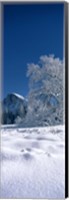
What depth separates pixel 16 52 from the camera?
3.33m

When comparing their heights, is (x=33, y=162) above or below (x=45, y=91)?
below

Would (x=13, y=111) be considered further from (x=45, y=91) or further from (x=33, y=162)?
(x=33, y=162)

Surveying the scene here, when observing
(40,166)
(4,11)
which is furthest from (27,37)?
(40,166)

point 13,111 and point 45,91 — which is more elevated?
point 45,91

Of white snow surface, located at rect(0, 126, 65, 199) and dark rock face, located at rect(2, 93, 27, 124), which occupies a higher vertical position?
dark rock face, located at rect(2, 93, 27, 124)

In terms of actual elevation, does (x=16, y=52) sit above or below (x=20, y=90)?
above

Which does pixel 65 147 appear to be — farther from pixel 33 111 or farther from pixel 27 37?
pixel 27 37

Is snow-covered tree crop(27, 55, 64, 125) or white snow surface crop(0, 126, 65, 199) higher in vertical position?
snow-covered tree crop(27, 55, 64, 125)

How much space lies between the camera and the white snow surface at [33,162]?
3.31 meters

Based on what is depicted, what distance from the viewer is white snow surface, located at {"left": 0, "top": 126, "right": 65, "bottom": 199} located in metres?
3.31

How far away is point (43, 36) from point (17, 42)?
9.8 inches

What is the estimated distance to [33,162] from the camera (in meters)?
3.34

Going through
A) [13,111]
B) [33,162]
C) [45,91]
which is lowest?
[33,162]

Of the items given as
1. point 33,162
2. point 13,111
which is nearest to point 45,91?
point 13,111
